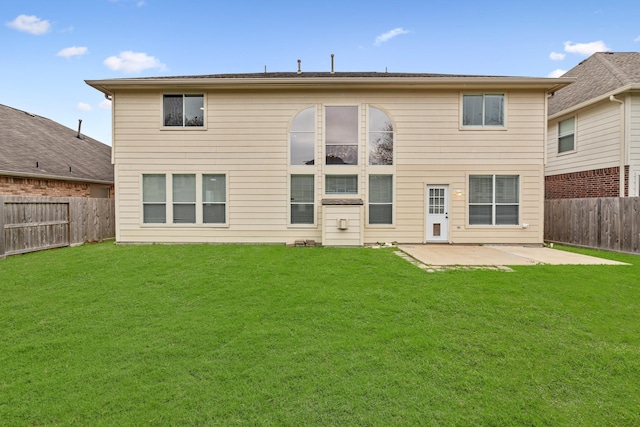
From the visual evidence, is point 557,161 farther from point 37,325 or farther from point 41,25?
point 41,25

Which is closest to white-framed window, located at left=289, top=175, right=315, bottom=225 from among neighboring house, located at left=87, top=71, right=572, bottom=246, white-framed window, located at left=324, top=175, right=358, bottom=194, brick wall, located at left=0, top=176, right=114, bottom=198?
neighboring house, located at left=87, top=71, right=572, bottom=246

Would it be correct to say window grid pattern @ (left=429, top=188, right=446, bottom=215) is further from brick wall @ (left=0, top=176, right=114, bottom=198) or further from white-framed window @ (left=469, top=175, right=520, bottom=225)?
brick wall @ (left=0, top=176, right=114, bottom=198)

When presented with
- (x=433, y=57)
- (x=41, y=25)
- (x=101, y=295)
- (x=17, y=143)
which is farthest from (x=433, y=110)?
(x=41, y=25)

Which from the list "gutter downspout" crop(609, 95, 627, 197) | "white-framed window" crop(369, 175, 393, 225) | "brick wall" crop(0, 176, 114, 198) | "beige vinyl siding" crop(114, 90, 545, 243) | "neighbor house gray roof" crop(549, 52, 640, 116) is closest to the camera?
"gutter downspout" crop(609, 95, 627, 197)

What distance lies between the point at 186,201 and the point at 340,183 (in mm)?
5176

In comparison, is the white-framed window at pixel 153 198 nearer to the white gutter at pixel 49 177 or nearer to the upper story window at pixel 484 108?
the white gutter at pixel 49 177

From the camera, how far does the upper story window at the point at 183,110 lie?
9992 millimetres

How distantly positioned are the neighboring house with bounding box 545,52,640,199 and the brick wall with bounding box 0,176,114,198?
66.0ft

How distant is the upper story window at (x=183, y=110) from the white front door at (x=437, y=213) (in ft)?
26.4

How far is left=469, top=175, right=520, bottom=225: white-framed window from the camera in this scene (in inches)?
390

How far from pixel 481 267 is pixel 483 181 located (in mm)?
4463

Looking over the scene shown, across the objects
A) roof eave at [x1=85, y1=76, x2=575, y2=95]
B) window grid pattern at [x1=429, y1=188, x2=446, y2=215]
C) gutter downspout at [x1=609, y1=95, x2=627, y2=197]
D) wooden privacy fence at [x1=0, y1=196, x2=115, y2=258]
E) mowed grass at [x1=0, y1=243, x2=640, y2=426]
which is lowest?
mowed grass at [x1=0, y1=243, x2=640, y2=426]

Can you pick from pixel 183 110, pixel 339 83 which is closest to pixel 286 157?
pixel 339 83

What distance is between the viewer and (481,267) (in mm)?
6605
